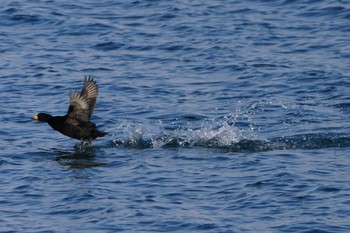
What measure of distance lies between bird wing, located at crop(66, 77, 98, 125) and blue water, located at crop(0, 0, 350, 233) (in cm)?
41

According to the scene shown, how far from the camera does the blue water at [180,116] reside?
38.7ft

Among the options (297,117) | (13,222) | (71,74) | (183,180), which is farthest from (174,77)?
(13,222)

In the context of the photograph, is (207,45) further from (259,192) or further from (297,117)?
(259,192)

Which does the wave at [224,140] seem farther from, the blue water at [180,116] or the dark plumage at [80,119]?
the dark plumage at [80,119]

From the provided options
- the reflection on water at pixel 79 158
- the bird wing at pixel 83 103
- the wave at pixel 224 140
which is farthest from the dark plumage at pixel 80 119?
the wave at pixel 224 140

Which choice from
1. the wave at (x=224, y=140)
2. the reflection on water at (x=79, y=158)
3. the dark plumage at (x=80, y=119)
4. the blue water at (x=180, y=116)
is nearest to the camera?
the blue water at (x=180, y=116)

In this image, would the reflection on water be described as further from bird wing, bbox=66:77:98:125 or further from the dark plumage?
bird wing, bbox=66:77:98:125

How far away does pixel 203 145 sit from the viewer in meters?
14.5

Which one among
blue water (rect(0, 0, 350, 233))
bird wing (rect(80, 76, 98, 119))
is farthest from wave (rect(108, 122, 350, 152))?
bird wing (rect(80, 76, 98, 119))

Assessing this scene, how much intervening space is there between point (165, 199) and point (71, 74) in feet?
23.9

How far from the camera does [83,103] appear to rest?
14711 millimetres

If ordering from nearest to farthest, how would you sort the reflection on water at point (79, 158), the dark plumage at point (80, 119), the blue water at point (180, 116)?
the blue water at point (180, 116)
the reflection on water at point (79, 158)
the dark plumage at point (80, 119)

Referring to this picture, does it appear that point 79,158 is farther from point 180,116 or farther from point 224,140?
point 180,116

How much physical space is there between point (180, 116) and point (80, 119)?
1.89 m
